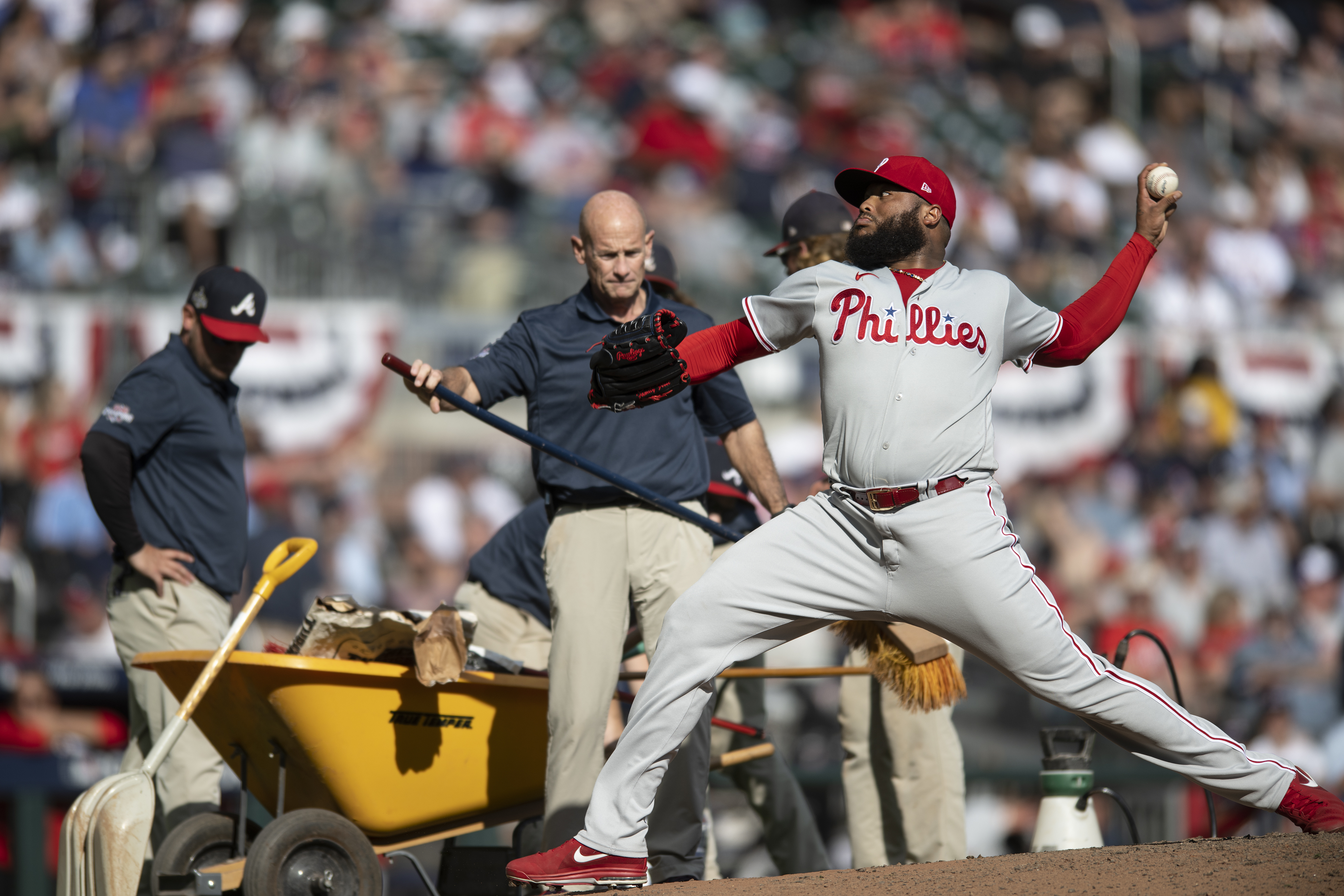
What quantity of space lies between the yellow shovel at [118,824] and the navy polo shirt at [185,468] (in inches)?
43.2

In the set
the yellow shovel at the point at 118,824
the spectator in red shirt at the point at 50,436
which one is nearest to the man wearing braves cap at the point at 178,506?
the yellow shovel at the point at 118,824

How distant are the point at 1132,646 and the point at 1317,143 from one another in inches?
404

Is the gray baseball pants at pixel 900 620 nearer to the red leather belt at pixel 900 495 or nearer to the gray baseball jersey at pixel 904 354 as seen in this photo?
the red leather belt at pixel 900 495

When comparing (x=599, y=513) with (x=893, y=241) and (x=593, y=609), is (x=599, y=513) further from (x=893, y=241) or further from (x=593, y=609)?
(x=893, y=241)

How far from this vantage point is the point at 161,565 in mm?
5535

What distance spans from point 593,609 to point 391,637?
0.66 metres

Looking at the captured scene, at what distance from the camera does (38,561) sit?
31.7ft

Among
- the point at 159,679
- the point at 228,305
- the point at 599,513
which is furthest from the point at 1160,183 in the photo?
the point at 159,679

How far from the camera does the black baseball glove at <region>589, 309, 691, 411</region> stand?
4164 mm

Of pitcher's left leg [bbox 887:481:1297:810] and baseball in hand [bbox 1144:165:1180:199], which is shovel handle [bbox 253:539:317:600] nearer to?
pitcher's left leg [bbox 887:481:1297:810]

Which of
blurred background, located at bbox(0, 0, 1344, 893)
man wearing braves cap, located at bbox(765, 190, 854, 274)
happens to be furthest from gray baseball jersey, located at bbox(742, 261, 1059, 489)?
blurred background, located at bbox(0, 0, 1344, 893)

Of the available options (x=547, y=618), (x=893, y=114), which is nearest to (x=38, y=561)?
(x=547, y=618)

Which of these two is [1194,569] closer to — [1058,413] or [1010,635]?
[1058,413]

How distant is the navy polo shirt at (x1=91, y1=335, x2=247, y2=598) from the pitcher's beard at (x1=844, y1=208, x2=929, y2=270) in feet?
9.03
